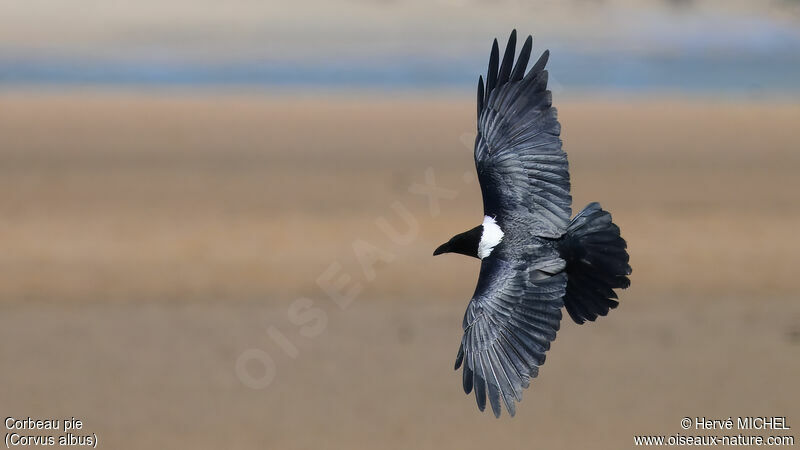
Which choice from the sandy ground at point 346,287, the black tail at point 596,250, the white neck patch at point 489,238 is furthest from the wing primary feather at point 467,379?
the sandy ground at point 346,287

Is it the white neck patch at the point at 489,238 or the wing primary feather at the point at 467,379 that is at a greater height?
the white neck patch at the point at 489,238

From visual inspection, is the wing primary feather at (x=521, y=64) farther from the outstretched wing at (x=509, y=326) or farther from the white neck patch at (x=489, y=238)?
the outstretched wing at (x=509, y=326)

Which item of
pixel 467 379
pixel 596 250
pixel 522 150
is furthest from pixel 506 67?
pixel 467 379

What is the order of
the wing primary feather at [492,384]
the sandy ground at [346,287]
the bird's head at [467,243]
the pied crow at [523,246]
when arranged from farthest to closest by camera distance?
the sandy ground at [346,287] → the bird's head at [467,243] → the pied crow at [523,246] → the wing primary feather at [492,384]

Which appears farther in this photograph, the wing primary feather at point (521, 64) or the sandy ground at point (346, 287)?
the sandy ground at point (346, 287)

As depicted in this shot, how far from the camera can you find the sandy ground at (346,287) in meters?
11.2

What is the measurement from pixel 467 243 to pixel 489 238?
0.26 m

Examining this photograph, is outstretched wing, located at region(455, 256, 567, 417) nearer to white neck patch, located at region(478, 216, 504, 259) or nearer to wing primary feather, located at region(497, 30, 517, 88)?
white neck patch, located at region(478, 216, 504, 259)

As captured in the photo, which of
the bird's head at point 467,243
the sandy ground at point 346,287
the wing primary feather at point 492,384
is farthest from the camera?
the sandy ground at point 346,287

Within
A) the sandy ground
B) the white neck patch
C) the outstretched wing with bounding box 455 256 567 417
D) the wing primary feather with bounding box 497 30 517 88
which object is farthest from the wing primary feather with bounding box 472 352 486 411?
the sandy ground

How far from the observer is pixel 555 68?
34.9 meters

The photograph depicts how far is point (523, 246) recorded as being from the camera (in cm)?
651

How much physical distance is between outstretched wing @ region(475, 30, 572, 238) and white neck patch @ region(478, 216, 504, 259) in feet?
0.21

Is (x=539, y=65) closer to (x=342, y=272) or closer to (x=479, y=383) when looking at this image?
(x=479, y=383)
